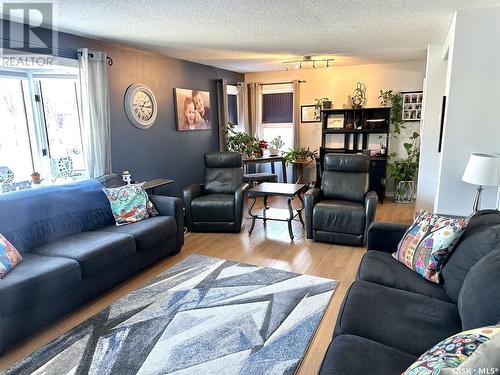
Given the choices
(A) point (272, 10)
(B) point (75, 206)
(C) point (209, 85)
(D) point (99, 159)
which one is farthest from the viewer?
(C) point (209, 85)

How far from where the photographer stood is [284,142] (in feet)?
21.5

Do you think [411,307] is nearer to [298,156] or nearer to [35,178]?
[35,178]

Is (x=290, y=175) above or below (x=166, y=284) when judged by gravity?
above

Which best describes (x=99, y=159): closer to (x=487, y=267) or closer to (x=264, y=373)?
(x=264, y=373)

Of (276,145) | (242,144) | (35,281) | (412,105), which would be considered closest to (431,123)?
(412,105)

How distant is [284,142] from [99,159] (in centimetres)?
382

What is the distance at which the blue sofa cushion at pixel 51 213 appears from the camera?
2.56m

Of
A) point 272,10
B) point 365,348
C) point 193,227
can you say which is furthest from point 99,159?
point 365,348

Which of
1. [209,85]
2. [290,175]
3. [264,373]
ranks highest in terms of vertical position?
[209,85]

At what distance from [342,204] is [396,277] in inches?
70.7

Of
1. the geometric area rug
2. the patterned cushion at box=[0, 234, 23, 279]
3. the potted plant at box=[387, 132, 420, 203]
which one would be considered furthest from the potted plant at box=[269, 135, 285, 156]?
the patterned cushion at box=[0, 234, 23, 279]

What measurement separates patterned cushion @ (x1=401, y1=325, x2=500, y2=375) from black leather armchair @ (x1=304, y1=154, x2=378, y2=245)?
2.59m

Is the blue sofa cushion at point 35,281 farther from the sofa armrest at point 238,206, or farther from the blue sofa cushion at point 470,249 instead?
the blue sofa cushion at point 470,249

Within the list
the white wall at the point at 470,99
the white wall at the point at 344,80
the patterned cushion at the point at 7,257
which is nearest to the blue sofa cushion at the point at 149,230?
the patterned cushion at the point at 7,257
